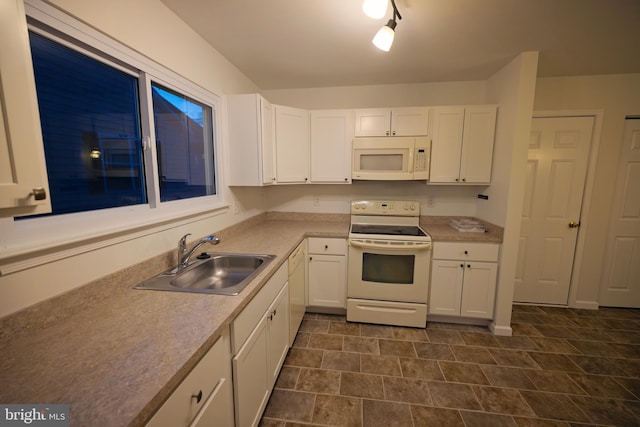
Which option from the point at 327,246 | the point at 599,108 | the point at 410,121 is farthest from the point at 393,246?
the point at 599,108

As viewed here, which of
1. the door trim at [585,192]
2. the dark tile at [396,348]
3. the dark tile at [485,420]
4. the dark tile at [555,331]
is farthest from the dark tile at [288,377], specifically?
the door trim at [585,192]

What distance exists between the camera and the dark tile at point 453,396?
1.61m

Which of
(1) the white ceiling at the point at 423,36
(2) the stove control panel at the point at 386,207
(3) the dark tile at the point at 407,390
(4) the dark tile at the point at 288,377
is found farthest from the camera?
(2) the stove control panel at the point at 386,207

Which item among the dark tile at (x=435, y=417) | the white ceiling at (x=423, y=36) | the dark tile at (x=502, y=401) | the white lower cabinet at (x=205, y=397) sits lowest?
the dark tile at (x=435, y=417)

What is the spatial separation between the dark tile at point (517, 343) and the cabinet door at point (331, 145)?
2078 mm

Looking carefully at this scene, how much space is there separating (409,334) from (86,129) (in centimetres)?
273

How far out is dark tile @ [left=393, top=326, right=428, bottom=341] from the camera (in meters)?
2.28

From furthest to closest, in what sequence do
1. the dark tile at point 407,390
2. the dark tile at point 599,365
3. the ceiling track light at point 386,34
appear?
the dark tile at point 599,365 < the dark tile at point 407,390 < the ceiling track light at point 386,34

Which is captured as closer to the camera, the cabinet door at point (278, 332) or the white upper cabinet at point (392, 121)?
the cabinet door at point (278, 332)

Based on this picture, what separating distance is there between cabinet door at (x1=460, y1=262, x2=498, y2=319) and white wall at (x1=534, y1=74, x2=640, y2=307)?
1.25 metres

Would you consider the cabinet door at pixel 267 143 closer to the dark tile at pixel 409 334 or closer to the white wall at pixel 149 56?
the white wall at pixel 149 56

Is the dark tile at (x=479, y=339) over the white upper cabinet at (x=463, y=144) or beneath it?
beneath

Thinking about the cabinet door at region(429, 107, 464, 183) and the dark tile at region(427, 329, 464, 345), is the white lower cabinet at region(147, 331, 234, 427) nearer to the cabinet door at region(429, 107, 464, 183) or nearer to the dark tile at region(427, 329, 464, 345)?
the dark tile at region(427, 329, 464, 345)

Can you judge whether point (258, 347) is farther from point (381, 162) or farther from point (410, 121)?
point (410, 121)
